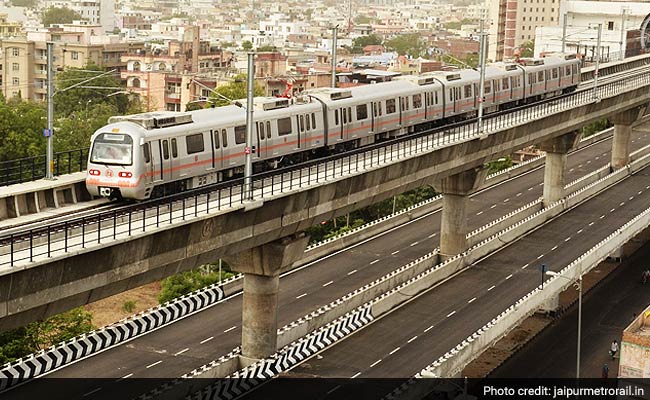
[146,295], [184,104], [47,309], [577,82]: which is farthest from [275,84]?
[47,309]

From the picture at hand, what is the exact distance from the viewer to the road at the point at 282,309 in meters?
49.8

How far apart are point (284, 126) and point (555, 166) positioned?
38601 millimetres

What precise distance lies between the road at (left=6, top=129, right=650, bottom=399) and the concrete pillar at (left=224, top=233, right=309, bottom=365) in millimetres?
2002

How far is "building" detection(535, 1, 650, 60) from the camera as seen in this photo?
167750mm

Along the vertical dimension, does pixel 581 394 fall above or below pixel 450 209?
below

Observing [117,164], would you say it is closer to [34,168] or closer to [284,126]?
[284,126]

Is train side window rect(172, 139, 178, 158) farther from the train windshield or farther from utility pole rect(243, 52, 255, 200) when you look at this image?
utility pole rect(243, 52, 255, 200)

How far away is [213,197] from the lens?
1838 inches

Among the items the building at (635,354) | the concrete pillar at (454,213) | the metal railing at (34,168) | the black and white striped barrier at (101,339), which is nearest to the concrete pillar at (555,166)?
the concrete pillar at (454,213)

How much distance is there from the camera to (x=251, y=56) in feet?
147

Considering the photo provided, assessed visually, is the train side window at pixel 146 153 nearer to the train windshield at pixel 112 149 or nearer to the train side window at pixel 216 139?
the train windshield at pixel 112 149

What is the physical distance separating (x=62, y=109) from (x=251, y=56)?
106457mm

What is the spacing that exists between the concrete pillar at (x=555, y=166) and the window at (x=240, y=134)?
41.5 meters

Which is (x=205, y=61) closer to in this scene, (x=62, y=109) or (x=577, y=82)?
(x=62, y=109)
